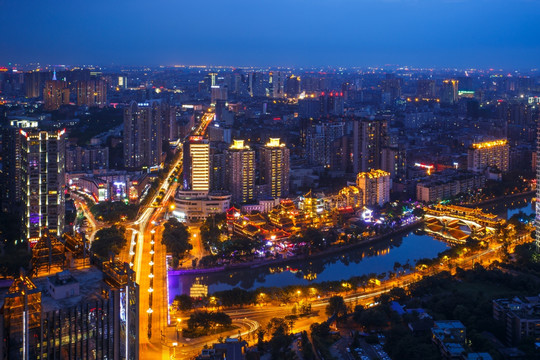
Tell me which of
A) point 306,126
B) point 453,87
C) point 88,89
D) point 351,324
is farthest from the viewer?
point 453,87

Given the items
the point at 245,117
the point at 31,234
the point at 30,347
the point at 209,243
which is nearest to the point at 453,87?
the point at 245,117

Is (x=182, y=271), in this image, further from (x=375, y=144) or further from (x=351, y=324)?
(x=375, y=144)

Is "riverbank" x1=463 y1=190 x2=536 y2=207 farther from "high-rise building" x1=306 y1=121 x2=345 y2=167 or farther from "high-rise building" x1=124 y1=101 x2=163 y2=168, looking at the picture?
"high-rise building" x1=124 y1=101 x2=163 y2=168

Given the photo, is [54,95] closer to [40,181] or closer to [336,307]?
[40,181]

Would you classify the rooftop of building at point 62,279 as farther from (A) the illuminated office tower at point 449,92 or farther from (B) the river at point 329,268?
(A) the illuminated office tower at point 449,92

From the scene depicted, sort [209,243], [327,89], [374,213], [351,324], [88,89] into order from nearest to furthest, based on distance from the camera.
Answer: [351,324], [209,243], [374,213], [88,89], [327,89]

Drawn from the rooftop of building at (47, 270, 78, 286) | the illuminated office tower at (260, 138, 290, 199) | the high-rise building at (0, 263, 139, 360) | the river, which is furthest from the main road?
the rooftop of building at (47, 270, 78, 286)
